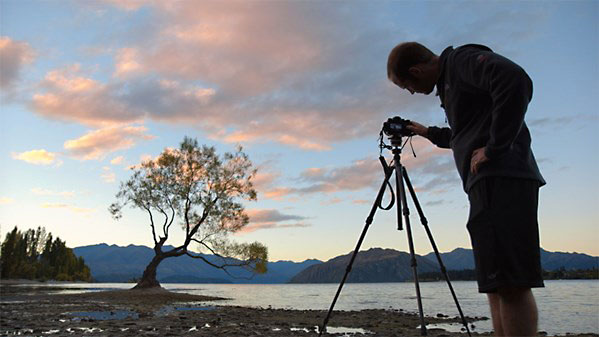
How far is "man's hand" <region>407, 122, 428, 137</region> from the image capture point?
3679 mm

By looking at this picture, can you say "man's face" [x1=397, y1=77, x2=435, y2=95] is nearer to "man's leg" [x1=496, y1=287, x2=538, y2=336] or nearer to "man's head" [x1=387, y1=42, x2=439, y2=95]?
"man's head" [x1=387, y1=42, x2=439, y2=95]

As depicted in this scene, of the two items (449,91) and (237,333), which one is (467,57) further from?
(237,333)

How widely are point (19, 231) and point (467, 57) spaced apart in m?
111

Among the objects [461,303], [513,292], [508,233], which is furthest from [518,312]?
[461,303]

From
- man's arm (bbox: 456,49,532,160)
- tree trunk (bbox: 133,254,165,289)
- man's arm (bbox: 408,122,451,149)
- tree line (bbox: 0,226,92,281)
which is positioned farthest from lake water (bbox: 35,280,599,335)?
tree line (bbox: 0,226,92,281)

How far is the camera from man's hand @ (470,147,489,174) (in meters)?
1.49

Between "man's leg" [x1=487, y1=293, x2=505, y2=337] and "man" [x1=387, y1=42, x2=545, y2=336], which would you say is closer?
"man" [x1=387, y1=42, x2=545, y2=336]

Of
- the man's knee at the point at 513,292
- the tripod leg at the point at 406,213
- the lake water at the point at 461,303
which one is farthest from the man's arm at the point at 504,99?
the lake water at the point at 461,303

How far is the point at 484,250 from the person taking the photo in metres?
2.41

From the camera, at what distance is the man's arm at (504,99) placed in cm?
229

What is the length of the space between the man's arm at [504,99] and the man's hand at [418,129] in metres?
1.29

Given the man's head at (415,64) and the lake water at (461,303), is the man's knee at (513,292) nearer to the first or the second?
the man's head at (415,64)

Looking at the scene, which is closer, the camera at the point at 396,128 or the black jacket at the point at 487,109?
the black jacket at the point at 487,109

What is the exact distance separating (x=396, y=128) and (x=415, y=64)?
1265mm
